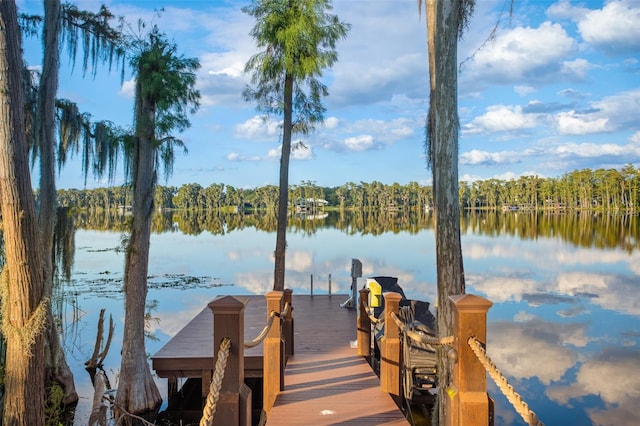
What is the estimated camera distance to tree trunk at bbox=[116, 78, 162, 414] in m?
9.09

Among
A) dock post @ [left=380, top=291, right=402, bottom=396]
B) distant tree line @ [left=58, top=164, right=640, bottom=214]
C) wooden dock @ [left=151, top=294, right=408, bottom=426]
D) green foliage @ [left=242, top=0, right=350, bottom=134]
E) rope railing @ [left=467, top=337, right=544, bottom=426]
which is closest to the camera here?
rope railing @ [left=467, top=337, right=544, bottom=426]

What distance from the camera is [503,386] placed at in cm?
251

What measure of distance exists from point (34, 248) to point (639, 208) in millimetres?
116449

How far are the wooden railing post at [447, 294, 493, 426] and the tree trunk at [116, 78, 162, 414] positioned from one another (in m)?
7.64

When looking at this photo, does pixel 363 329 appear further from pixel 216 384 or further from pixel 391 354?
pixel 216 384

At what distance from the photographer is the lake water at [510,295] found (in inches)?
452

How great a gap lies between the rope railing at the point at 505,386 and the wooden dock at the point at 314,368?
5.19ft

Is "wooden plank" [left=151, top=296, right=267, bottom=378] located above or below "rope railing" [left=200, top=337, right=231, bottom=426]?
below

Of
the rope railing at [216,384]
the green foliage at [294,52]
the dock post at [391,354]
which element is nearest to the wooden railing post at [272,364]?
the dock post at [391,354]

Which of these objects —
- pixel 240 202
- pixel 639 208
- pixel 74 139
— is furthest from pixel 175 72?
pixel 240 202

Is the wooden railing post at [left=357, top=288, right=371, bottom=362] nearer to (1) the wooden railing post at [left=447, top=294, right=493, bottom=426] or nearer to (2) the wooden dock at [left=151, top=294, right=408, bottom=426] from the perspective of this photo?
(2) the wooden dock at [left=151, top=294, right=408, bottom=426]

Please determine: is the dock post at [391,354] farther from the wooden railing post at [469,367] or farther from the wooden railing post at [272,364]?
the wooden railing post at [469,367]

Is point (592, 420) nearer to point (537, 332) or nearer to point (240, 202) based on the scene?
point (537, 332)

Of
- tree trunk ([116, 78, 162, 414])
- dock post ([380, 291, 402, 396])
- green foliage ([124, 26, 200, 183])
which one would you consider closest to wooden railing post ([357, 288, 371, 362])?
dock post ([380, 291, 402, 396])
